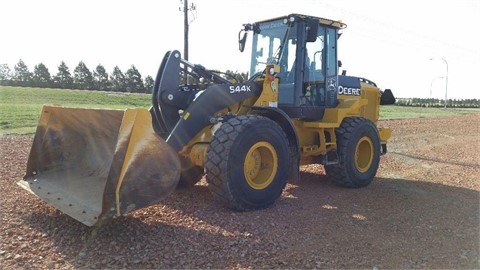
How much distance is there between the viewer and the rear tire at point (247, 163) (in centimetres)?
506

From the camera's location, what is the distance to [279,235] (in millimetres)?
4676

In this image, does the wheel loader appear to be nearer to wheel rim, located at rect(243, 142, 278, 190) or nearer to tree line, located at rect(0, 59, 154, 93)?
wheel rim, located at rect(243, 142, 278, 190)

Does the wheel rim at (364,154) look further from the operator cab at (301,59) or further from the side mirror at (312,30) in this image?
the side mirror at (312,30)

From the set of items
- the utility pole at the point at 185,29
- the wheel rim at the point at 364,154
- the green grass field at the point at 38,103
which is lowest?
the wheel rim at the point at 364,154

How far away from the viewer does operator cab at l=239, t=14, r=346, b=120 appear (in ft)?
22.0

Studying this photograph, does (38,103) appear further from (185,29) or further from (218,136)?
(218,136)

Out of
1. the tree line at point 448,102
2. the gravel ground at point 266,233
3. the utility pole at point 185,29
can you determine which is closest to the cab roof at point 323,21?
the gravel ground at point 266,233

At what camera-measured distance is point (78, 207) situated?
4.44 m

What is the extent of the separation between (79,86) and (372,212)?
169 feet

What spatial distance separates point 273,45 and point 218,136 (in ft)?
8.04

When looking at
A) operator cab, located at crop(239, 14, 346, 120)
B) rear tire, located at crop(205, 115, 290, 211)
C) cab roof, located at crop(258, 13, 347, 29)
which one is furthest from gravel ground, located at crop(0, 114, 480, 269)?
cab roof, located at crop(258, 13, 347, 29)

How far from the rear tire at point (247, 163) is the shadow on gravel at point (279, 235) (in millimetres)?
239

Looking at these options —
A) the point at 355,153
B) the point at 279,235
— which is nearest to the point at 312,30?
the point at 355,153

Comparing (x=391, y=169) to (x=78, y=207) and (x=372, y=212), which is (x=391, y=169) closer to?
(x=372, y=212)
